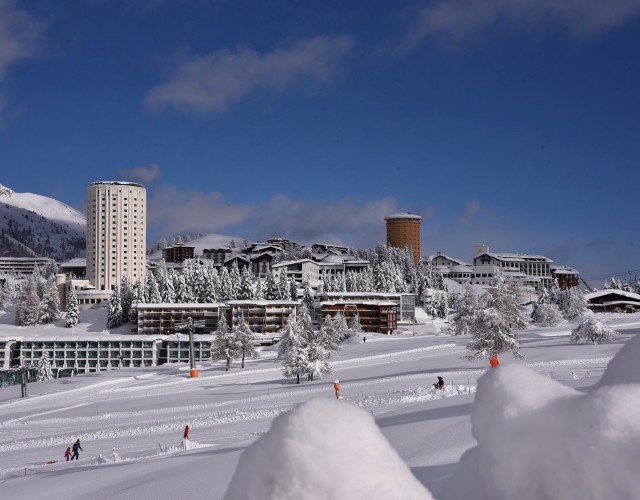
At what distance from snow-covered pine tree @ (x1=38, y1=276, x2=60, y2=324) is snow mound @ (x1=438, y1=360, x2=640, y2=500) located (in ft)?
403

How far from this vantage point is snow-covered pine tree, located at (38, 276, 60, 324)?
11588 centimetres

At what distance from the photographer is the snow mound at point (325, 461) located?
2.83m

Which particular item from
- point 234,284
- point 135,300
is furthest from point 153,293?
point 234,284

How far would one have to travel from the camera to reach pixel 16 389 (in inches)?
2298

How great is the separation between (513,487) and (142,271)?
6841 inches

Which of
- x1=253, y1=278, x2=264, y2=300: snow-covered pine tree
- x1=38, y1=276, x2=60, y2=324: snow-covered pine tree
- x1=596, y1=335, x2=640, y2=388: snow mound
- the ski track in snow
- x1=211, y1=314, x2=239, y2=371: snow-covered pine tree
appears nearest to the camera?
x1=596, y1=335, x2=640, y2=388: snow mound

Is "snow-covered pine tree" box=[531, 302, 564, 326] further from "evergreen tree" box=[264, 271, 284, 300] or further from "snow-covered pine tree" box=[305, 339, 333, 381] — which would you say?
"snow-covered pine tree" box=[305, 339, 333, 381]

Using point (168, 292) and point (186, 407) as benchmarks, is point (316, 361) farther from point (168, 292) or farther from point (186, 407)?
point (168, 292)

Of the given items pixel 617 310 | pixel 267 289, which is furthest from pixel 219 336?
pixel 617 310

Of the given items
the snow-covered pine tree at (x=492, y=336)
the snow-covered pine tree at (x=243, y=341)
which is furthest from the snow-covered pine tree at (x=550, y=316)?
the snow-covered pine tree at (x=492, y=336)

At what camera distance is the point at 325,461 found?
284cm

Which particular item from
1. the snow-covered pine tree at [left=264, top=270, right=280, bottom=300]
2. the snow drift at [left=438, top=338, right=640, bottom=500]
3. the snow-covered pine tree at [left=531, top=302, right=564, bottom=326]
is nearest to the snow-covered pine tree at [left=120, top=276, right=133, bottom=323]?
the snow-covered pine tree at [left=264, top=270, right=280, bottom=300]

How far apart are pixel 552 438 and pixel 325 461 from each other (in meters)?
1.27

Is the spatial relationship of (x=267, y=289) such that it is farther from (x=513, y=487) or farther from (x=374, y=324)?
(x=513, y=487)
